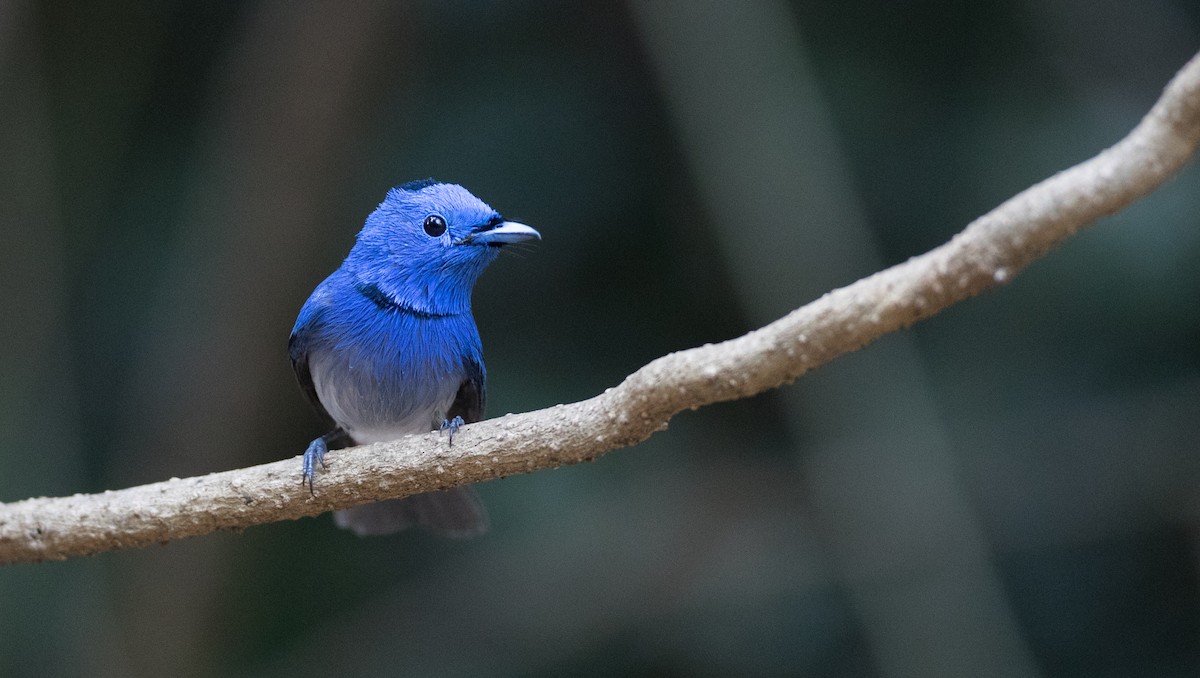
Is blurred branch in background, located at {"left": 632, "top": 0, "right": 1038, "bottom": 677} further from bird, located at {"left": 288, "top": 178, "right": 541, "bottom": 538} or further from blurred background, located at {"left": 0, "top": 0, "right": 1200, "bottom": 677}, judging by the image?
bird, located at {"left": 288, "top": 178, "right": 541, "bottom": 538}

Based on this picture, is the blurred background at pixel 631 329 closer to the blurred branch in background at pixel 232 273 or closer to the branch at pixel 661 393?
the blurred branch in background at pixel 232 273

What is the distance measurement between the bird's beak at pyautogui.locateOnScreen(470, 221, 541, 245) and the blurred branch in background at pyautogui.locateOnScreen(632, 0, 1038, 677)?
216 cm

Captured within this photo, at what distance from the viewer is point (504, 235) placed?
11.7 feet

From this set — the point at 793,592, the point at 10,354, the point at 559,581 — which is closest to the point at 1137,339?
the point at 793,592

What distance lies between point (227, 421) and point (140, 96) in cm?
180

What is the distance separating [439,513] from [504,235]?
1.20 metres

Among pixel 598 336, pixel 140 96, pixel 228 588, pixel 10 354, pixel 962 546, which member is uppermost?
pixel 140 96

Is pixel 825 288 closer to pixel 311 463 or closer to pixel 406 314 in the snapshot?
pixel 406 314

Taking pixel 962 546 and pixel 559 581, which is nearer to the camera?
pixel 962 546

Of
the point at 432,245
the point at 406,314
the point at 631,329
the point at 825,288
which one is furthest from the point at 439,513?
the point at 825,288

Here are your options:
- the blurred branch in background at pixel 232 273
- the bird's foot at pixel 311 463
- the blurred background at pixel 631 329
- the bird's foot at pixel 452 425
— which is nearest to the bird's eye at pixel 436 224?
the bird's foot at pixel 452 425

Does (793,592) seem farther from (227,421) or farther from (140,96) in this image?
(140,96)

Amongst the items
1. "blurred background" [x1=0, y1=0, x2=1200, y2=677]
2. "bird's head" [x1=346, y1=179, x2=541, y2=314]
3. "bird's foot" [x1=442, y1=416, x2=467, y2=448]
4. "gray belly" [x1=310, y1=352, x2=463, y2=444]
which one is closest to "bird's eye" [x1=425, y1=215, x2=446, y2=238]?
"bird's head" [x1=346, y1=179, x2=541, y2=314]

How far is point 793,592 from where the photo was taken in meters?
5.71
